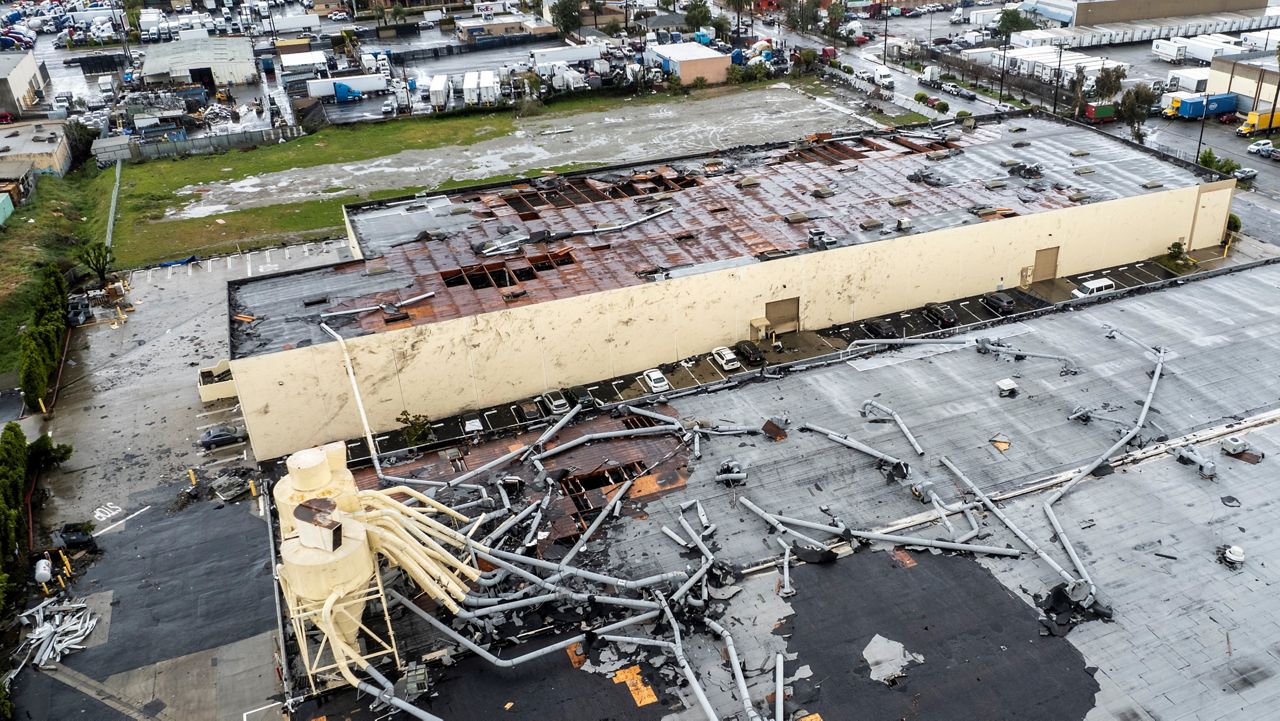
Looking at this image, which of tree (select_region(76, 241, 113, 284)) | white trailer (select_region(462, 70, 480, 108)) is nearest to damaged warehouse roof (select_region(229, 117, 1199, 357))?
tree (select_region(76, 241, 113, 284))

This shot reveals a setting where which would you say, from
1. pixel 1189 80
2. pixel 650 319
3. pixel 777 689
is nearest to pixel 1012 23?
pixel 1189 80

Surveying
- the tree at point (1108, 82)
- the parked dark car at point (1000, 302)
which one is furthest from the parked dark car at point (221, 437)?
the tree at point (1108, 82)

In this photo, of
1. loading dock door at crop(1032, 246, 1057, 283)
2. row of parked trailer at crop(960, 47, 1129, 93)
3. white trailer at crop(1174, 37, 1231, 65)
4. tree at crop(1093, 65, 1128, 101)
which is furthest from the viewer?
white trailer at crop(1174, 37, 1231, 65)

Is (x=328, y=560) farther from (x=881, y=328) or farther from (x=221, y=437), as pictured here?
(x=881, y=328)

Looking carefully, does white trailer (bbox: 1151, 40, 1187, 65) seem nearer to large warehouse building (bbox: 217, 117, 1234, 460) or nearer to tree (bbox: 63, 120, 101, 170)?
large warehouse building (bbox: 217, 117, 1234, 460)

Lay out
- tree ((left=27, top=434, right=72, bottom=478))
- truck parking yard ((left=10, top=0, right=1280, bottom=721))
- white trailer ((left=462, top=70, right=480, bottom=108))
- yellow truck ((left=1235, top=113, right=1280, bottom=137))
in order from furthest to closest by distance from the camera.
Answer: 1. white trailer ((left=462, top=70, right=480, bottom=108))
2. yellow truck ((left=1235, top=113, right=1280, bottom=137))
3. tree ((left=27, top=434, right=72, bottom=478))
4. truck parking yard ((left=10, top=0, right=1280, bottom=721))

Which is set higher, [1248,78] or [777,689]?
[1248,78]

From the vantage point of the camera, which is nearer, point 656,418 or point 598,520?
point 598,520
